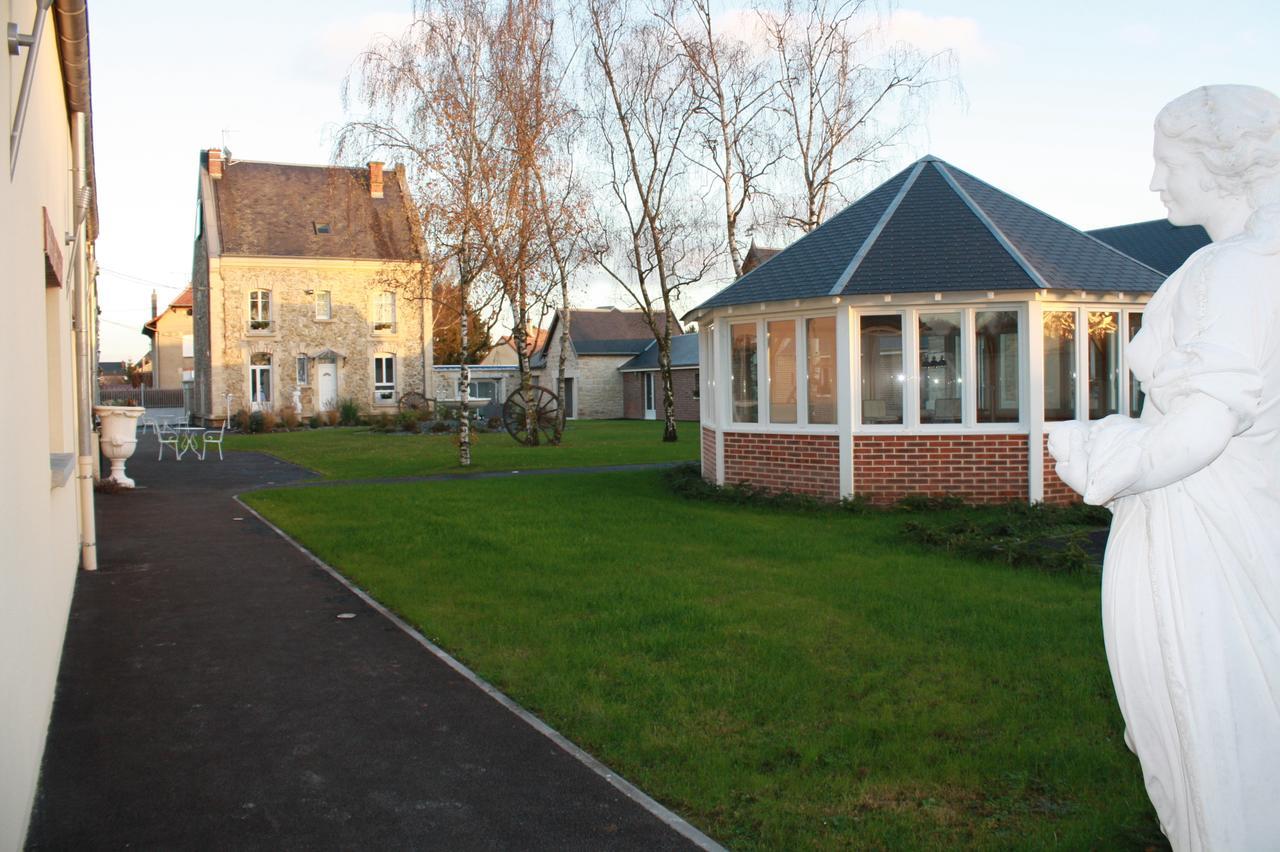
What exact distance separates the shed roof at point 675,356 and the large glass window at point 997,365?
27.0 m

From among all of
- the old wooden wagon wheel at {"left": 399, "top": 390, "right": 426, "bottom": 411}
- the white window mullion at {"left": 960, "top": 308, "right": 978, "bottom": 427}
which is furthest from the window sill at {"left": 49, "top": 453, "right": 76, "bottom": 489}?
the old wooden wagon wheel at {"left": 399, "top": 390, "right": 426, "bottom": 411}

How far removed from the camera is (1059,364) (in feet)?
42.0

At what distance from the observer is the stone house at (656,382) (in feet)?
134

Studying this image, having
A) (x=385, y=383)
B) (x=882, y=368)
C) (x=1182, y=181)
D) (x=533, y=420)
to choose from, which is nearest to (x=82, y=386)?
(x=882, y=368)

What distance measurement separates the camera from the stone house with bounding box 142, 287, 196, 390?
5634 centimetres

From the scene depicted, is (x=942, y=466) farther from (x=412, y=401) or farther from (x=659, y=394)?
(x=659, y=394)

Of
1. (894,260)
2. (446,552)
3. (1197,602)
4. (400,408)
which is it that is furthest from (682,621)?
(400,408)

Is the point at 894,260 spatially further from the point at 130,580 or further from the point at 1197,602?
the point at 1197,602

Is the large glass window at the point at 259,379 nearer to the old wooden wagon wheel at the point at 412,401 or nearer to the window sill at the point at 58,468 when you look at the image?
the old wooden wagon wheel at the point at 412,401

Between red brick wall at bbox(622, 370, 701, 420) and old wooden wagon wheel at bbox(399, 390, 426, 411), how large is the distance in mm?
9998

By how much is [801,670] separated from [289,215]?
38234mm

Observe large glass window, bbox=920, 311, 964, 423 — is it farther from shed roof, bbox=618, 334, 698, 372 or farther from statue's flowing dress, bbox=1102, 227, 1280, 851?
shed roof, bbox=618, 334, 698, 372

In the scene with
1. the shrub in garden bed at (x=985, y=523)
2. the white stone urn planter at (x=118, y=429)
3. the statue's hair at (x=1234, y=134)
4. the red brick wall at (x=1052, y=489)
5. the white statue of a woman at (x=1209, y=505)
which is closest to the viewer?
the white statue of a woman at (x=1209, y=505)

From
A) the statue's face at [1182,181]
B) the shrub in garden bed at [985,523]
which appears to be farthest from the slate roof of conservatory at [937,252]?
the statue's face at [1182,181]
